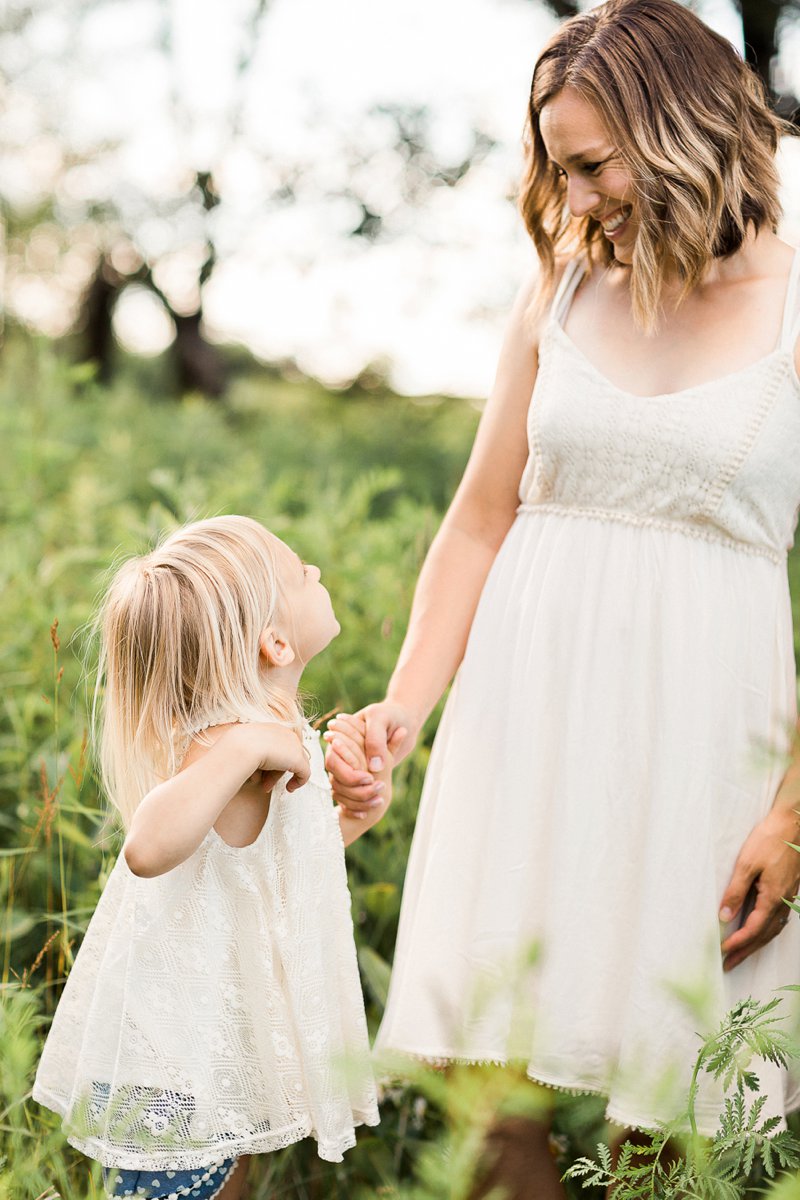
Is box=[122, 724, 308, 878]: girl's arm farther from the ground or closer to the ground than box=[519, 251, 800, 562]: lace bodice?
closer to the ground

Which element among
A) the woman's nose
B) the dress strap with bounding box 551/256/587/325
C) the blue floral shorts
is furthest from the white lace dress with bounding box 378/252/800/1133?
the blue floral shorts

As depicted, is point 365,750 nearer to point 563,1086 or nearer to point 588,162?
point 563,1086

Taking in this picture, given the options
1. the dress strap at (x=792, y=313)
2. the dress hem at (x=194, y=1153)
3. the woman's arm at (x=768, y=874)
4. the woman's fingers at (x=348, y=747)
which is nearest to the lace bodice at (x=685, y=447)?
the dress strap at (x=792, y=313)

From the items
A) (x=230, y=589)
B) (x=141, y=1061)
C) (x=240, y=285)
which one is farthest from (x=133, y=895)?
(x=240, y=285)

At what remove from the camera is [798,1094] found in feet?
6.15

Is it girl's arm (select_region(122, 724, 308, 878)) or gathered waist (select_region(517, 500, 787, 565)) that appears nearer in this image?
girl's arm (select_region(122, 724, 308, 878))

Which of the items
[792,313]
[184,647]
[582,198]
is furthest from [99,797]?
[792,313]

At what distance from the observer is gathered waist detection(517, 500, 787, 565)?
1795 millimetres

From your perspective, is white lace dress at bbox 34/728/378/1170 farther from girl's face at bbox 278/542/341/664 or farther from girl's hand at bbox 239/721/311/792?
girl's face at bbox 278/542/341/664

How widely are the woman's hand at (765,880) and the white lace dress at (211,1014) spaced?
58 cm

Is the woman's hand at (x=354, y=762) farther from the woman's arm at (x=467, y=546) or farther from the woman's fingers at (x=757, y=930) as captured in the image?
the woman's fingers at (x=757, y=930)

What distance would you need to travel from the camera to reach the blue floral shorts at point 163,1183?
159cm

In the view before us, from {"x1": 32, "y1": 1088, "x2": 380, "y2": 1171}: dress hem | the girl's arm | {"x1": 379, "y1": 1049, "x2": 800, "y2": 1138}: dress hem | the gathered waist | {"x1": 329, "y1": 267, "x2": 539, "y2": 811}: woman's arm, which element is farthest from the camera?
{"x1": 329, "y1": 267, "x2": 539, "y2": 811}: woman's arm

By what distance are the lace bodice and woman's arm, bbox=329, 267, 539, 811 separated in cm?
9
